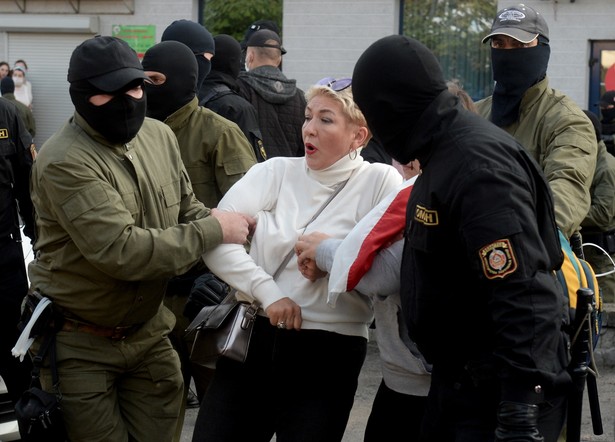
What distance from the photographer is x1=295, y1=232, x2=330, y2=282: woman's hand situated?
3.65 m

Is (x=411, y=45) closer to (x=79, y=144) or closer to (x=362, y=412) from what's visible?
(x=79, y=144)

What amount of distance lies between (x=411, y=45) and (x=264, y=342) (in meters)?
1.33

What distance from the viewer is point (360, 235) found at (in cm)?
351

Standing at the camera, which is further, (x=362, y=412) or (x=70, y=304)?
(x=362, y=412)

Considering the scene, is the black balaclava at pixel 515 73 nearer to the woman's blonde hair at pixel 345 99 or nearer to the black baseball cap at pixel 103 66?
the woman's blonde hair at pixel 345 99

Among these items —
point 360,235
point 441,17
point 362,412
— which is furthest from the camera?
point 441,17

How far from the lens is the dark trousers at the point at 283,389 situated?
12.4 feet

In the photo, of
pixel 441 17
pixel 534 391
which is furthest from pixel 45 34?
pixel 534 391

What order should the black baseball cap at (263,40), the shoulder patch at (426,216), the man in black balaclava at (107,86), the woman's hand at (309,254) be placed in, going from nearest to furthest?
the shoulder patch at (426,216) → the woman's hand at (309,254) → the man in black balaclava at (107,86) → the black baseball cap at (263,40)

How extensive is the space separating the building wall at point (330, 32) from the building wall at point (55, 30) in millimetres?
2171

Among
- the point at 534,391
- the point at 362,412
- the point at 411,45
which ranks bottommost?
the point at 362,412

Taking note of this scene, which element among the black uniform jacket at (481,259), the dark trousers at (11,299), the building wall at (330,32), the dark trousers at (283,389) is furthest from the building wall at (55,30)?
the black uniform jacket at (481,259)

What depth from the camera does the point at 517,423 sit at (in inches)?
109

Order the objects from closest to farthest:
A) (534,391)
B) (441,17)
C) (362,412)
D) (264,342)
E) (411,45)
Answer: (534,391), (411,45), (264,342), (362,412), (441,17)
